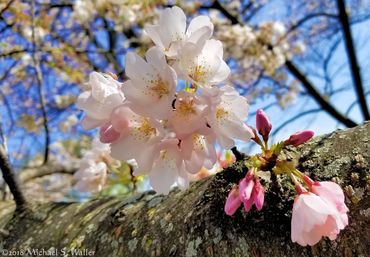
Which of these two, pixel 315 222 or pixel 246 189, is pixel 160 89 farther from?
pixel 315 222

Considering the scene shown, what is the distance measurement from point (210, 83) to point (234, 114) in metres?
0.08

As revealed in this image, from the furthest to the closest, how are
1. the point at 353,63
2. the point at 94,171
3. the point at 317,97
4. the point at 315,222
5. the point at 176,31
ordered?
the point at 317,97
the point at 353,63
the point at 94,171
the point at 176,31
the point at 315,222

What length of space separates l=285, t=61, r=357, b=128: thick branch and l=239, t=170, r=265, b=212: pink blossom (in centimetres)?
458

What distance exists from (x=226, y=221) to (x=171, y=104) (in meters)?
0.31

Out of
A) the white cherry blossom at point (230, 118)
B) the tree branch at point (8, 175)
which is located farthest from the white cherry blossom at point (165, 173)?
the tree branch at point (8, 175)

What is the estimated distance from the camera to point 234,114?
0.75 m

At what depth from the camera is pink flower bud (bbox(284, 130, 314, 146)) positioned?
825mm

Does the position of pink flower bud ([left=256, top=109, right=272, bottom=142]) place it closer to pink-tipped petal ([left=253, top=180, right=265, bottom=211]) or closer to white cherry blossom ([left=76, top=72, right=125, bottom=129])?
pink-tipped petal ([left=253, top=180, right=265, bottom=211])

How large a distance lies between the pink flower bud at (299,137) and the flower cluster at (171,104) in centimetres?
13

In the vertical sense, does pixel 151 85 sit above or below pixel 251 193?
above

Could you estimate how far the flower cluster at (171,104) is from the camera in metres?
0.68

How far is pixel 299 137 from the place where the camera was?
827mm

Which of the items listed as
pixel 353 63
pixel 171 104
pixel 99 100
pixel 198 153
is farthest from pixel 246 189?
pixel 353 63

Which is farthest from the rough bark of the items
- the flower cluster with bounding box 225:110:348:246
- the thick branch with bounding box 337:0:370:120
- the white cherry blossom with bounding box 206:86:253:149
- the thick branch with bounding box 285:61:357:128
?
the thick branch with bounding box 285:61:357:128
